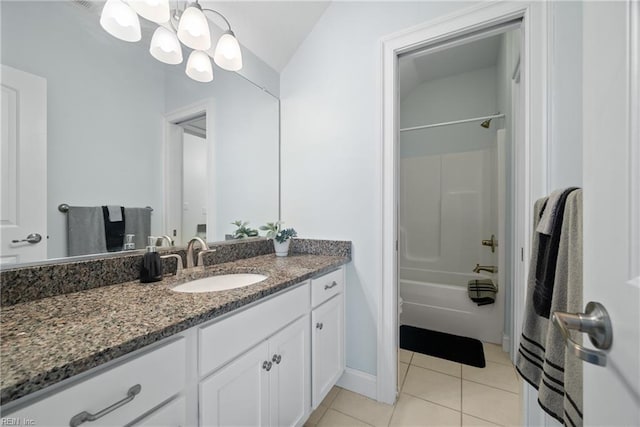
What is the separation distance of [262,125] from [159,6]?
84 centimetres

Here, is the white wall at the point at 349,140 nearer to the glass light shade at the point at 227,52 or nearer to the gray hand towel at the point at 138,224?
the glass light shade at the point at 227,52

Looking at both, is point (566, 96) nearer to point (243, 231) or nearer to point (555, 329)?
point (555, 329)

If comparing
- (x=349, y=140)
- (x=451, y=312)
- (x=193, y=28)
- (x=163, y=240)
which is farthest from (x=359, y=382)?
(x=193, y=28)

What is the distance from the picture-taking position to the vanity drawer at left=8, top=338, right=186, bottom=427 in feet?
1.53

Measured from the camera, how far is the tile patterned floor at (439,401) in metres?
1.38

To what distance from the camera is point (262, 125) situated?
1.85m

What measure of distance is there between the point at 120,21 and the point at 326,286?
1.48m

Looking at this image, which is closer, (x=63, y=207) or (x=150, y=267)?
(x=63, y=207)

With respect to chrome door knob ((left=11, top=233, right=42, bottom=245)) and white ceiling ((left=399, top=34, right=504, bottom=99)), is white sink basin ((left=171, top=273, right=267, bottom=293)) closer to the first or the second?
chrome door knob ((left=11, top=233, right=42, bottom=245))

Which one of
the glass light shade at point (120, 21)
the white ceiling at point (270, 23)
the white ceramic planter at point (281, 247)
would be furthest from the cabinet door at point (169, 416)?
the white ceiling at point (270, 23)

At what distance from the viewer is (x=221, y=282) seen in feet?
4.18

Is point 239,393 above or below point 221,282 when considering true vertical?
below

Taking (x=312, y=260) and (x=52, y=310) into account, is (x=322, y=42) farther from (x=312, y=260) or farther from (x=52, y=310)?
(x=52, y=310)

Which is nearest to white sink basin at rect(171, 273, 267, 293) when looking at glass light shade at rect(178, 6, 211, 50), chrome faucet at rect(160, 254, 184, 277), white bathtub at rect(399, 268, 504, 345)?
chrome faucet at rect(160, 254, 184, 277)
